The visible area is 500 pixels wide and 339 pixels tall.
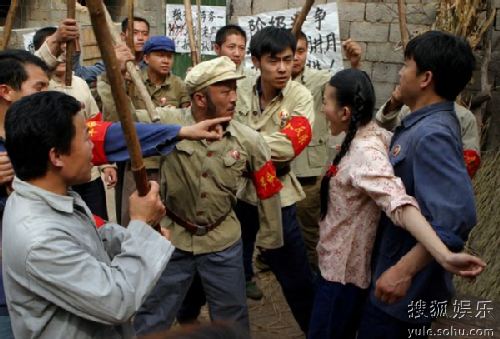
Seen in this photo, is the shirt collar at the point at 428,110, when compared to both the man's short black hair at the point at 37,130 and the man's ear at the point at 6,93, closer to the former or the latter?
the man's short black hair at the point at 37,130

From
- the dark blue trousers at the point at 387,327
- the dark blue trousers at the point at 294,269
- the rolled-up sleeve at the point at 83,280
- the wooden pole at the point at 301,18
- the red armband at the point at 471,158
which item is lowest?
the dark blue trousers at the point at 294,269

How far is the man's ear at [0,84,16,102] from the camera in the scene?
274 centimetres

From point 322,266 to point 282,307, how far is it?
182 cm

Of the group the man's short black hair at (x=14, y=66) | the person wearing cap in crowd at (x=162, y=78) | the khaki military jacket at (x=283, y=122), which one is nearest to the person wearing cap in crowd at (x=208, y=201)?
the khaki military jacket at (x=283, y=122)

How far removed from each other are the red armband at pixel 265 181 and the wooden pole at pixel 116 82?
126 centimetres

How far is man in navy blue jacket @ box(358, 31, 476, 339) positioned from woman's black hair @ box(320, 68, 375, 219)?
0.68ft

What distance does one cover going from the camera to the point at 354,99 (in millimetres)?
2828

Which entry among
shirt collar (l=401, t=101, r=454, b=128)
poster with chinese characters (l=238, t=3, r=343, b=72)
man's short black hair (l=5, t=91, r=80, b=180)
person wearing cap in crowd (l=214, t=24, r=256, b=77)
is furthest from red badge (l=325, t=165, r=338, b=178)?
poster with chinese characters (l=238, t=3, r=343, b=72)

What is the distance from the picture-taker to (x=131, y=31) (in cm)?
402

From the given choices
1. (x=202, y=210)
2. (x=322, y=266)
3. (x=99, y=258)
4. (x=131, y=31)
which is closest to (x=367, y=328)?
(x=322, y=266)

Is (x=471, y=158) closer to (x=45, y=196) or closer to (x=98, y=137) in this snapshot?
(x=98, y=137)

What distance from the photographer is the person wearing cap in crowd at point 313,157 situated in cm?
459

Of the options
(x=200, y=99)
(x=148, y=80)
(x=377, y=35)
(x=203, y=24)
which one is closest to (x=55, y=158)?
(x=200, y=99)

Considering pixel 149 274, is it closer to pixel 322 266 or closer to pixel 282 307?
pixel 322 266
